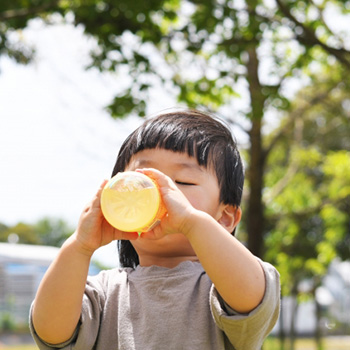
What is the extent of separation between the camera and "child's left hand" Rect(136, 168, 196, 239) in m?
1.57

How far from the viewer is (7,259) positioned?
61.7ft

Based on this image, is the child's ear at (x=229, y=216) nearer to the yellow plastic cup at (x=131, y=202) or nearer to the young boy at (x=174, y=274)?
the young boy at (x=174, y=274)

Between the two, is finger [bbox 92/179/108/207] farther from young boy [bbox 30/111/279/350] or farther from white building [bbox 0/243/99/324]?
white building [bbox 0/243/99/324]

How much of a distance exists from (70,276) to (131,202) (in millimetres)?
272

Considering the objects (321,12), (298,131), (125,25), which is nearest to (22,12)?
(125,25)

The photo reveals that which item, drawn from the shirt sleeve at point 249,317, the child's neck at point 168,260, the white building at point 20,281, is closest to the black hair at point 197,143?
the child's neck at point 168,260

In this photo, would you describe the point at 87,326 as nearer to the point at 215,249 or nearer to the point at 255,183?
the point at 215,249

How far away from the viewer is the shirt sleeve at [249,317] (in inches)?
63.4

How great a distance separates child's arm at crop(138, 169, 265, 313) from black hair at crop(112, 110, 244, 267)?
21cm

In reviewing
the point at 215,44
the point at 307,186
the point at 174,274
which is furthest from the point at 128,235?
the point at 307,186

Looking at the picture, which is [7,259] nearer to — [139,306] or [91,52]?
[91,52]

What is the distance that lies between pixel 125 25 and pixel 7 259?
12.8 metres

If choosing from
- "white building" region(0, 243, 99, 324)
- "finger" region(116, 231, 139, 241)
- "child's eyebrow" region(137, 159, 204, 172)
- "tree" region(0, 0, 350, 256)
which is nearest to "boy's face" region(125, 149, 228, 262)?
"child's eyebrow" region(137, 159, 204, 172)

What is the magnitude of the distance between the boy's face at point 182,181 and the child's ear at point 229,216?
2.2 inches
